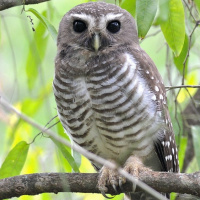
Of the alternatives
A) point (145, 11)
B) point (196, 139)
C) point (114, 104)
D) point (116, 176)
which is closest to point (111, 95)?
point (114, 104)

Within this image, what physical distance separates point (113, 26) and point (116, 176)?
0.97 meters

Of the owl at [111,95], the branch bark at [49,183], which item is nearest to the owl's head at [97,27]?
the owl at [111,95]

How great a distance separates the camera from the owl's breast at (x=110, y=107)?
297 cm

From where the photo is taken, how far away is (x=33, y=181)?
2742mm

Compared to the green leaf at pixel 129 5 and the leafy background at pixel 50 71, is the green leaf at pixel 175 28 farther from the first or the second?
the green leaf at pixel 129 5

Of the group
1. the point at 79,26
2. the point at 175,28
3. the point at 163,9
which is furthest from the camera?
the point at 79,26

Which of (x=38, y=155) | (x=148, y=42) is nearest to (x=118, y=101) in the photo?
(x=38, y=155)

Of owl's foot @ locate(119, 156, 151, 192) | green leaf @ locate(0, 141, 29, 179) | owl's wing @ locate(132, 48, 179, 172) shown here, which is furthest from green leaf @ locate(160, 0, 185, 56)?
green leaf @ locate(0, 141, 29, 179)

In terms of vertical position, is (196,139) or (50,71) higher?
(50,71)

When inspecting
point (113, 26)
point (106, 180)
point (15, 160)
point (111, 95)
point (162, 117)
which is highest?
point (113, 26)

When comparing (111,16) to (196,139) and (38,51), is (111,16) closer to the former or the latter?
(38,51)

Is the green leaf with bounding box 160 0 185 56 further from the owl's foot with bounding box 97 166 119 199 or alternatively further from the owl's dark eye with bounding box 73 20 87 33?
the owl's foot with bounding box 97 166 119 199

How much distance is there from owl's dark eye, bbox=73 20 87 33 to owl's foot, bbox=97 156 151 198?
88cm

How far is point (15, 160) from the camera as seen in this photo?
2.96 metres
